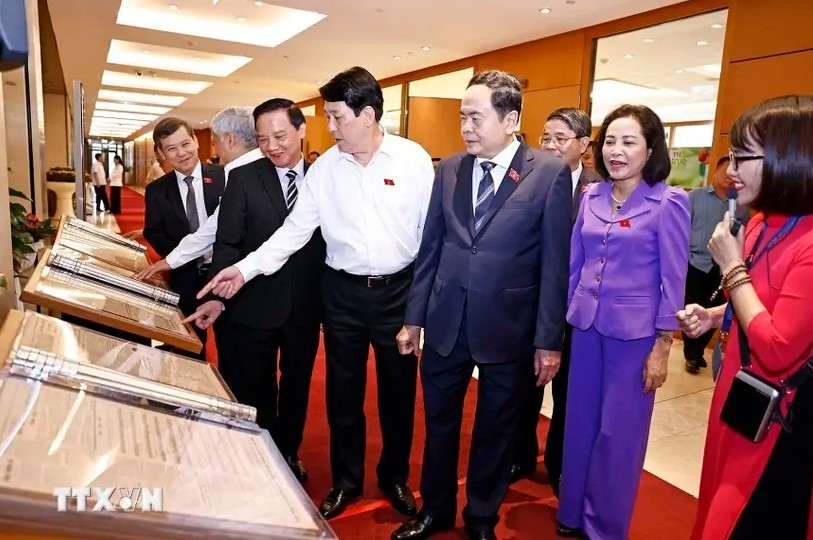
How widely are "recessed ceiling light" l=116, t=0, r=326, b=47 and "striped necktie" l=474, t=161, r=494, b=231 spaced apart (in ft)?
22.0

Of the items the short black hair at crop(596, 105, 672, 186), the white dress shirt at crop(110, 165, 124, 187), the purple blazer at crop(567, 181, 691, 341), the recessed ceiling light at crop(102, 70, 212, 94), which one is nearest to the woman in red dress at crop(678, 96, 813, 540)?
the purple blazer at crop(567, 181, 691, 341)

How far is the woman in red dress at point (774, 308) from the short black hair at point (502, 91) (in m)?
0.71

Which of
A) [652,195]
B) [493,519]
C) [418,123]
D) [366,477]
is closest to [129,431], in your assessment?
[493,519]

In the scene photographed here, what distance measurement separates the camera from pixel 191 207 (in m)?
3.05

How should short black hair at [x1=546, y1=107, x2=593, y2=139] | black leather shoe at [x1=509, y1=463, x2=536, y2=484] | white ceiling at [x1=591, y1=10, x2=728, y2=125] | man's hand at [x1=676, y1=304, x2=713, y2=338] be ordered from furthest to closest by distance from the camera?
white ceiling at [x1=591, y1=10, x2=728, y2=125], short black hair at [x1=546, y1=107, x2=593, y2=139], black leather shoe at [x1=509, y1=463, x2=536, y2=484], man's hand at [x1=676, y1=304, x2=713, y2=338]

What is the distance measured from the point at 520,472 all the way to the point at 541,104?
20.6 feet

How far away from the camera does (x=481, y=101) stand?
6.15 ft

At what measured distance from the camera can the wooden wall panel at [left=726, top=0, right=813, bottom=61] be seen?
495cm

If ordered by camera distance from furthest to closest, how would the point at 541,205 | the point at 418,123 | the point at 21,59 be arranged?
the point at 418,123 < the point at 541,205 < the point at 21,59

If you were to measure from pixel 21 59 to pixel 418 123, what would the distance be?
10.1 m

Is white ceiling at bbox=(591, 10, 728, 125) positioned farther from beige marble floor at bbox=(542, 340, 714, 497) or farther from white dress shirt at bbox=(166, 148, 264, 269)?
white dress shirt at bbox=(166, 148, 264, 269)

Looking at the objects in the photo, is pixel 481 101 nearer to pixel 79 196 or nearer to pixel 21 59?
pixel 21 59

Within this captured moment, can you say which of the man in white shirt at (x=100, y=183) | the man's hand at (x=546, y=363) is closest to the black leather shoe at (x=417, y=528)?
the man's hand at (x=546, y=363)

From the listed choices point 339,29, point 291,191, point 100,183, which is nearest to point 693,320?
point 291,191
